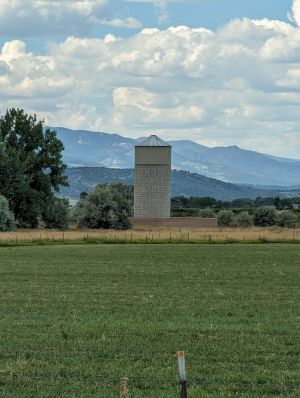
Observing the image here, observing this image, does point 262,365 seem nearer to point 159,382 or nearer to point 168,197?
point 159,382

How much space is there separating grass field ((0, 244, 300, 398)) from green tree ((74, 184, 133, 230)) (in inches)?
2154

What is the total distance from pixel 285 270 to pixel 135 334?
18.1 m

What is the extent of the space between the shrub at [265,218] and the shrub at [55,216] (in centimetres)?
3490

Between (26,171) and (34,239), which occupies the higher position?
(26,171)

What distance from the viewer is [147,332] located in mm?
15250

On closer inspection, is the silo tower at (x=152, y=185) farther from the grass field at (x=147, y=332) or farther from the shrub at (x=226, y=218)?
the grass field at (x=147, y=332)

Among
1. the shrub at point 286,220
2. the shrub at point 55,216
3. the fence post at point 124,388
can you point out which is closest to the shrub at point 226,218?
the shrub at point 286,220

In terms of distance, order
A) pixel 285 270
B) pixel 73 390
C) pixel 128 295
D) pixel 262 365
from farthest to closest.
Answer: pixel 285 270 < pixel 128 295 < pixel 262 365 < pixel 73 390

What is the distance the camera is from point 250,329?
15719 mm

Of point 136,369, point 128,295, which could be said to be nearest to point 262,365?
point 136,369

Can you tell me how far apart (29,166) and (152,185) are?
2279cm

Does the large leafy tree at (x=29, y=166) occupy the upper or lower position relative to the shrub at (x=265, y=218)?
upper

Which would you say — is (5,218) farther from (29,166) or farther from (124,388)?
(124,388)

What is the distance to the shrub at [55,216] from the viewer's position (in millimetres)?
90062
